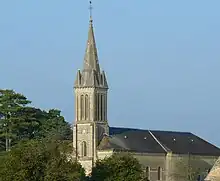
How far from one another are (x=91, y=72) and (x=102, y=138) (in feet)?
26.2

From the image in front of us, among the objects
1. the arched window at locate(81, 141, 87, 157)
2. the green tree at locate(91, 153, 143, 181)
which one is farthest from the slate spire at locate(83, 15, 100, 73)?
the green tree at locate(91, 153, 143, 181)

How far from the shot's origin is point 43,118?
5502 inches

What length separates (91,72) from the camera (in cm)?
12688

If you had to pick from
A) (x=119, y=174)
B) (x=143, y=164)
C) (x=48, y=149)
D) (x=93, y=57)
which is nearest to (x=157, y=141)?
(x=143, y=164)

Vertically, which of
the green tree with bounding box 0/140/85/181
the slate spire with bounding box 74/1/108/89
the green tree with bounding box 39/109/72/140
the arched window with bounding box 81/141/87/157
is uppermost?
the slate spire with bounding box 74/1/108/89

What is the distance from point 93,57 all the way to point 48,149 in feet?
152

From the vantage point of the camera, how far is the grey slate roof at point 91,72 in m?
127

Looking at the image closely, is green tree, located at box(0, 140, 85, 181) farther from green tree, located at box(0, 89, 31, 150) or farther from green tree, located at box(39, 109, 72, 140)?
green tree, located at box(39, 109, 72, 140)

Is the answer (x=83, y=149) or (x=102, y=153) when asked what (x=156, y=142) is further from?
(x=83, y=149)

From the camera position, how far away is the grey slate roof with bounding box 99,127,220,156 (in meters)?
129

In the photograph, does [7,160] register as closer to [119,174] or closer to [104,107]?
[119,174]

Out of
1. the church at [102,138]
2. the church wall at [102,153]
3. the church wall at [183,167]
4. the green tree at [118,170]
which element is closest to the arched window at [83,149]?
the church at [102,138]

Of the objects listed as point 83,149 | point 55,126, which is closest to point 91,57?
point 83,149

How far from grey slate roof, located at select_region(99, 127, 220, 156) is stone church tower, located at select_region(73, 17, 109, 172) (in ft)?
5.26
